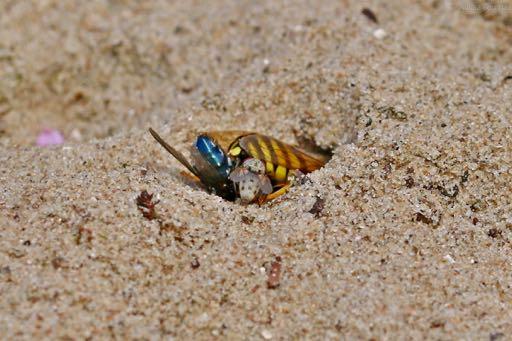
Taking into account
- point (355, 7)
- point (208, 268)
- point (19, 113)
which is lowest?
point (19, 113)

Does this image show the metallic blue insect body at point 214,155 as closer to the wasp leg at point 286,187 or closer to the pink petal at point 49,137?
the wasp leg at point 286,187

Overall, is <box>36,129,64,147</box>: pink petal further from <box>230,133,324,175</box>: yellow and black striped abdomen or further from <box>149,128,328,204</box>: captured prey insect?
<box>230,133,324,175</box>: yellow and black striped abdomen

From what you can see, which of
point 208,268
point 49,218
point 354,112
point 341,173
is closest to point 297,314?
point 208,268

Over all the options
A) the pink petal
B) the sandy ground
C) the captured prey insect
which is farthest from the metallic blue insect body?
the pink petal

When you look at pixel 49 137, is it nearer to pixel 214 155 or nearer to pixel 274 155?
pixel 214 155

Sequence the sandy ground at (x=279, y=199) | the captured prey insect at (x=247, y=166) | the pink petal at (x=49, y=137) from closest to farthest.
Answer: the sandy ground at (x=279, y=199)
the captured prey insect at (x=247, y=166)
the pink petal at (x=49, y=137)

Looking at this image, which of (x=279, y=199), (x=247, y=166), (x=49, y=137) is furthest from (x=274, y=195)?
(x=49, y=137)

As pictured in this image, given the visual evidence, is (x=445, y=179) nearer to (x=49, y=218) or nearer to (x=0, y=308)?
(x=49, y=218)

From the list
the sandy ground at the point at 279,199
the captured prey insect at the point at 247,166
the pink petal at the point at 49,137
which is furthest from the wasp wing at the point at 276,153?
the pink petal at the point at 49,137
